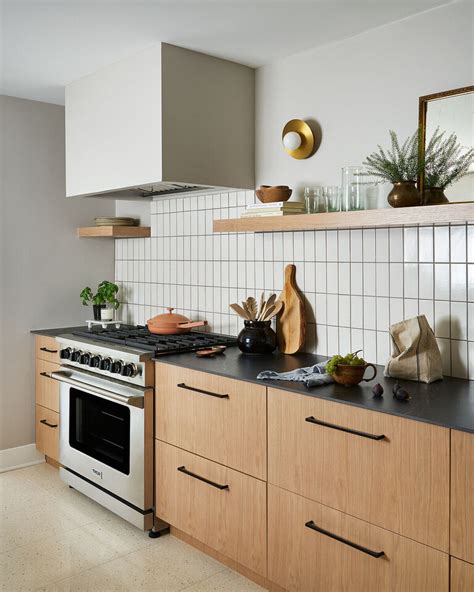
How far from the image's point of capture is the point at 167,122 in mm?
2920

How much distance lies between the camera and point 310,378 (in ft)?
7.45

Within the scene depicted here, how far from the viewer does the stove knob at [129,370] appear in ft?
9.51

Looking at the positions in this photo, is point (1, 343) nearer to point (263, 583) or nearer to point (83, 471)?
point (83, 471)

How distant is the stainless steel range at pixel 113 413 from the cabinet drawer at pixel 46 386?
243mm

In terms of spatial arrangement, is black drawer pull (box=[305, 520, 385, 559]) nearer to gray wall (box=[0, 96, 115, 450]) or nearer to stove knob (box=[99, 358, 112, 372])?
stove knob (box=[99, 358, 112, 372])

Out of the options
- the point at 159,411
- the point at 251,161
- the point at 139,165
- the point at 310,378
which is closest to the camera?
the point at 310,378

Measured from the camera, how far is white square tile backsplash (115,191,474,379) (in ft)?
8.10

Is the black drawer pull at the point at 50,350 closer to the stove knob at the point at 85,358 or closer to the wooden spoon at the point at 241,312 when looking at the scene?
the stove knob at the point at 85,358

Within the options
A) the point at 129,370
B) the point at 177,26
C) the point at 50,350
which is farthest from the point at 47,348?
the point at 177,26

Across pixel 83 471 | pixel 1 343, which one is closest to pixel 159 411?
pixel 83 471

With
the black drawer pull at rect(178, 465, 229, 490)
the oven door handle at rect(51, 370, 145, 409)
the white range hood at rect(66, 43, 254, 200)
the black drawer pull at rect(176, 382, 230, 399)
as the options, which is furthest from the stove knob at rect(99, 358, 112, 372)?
the white range hood at rect(66, 43, 254, 200)

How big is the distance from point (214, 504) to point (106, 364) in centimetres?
93

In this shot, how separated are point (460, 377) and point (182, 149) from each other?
5.45 ft

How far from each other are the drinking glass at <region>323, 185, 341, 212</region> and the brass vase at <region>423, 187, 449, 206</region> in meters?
0.41
